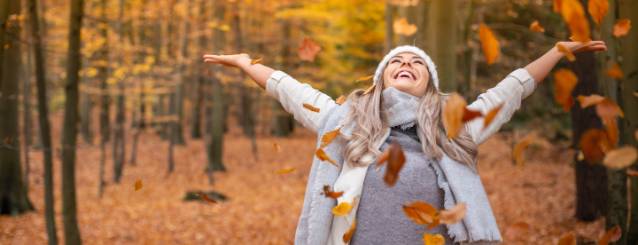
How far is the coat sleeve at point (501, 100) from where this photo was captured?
3068 mm

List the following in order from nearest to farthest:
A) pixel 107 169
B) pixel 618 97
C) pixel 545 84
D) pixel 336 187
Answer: pixel 336 187 → pixel 618 97 → pixel 545 84 → pixel 107 169

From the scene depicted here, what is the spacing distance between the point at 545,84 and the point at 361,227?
18.0 meters

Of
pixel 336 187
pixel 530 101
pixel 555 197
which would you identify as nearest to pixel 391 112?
pixel 336 187

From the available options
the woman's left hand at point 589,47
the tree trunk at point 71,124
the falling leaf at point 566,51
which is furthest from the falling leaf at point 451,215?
the tree trunk at point 71,124

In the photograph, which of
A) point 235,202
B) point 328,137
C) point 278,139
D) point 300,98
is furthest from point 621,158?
point 278,139

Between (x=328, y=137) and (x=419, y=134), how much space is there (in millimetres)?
406

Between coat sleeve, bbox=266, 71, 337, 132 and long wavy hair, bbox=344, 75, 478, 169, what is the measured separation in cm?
17

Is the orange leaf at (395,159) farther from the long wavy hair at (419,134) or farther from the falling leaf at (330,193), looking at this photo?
the long wavy hair at (419,134)

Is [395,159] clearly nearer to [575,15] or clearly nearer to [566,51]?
[575,15]

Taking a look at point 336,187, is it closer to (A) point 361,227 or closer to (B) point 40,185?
(A) point 361,227

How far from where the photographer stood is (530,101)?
57.4ft

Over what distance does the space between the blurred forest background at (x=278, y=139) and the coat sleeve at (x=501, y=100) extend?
14.1 inches

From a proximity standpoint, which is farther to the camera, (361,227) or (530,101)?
(530,101)

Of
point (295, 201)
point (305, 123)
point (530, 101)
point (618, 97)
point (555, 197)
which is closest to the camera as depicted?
point (305, 123)
